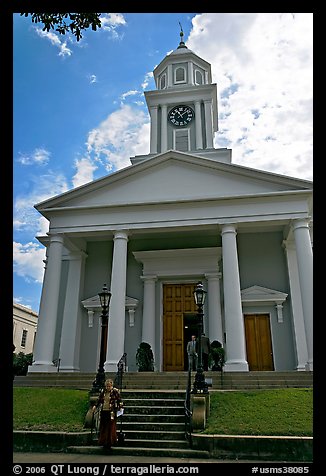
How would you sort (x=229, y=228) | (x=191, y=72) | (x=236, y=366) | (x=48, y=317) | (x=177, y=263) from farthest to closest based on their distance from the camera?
(x=191, y=72)
(x=177, y=263)
(x=229, y=228)
(x=48, y=317)
(x=236, y=366)

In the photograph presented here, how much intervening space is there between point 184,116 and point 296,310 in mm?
16131

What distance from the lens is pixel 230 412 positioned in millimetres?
10953

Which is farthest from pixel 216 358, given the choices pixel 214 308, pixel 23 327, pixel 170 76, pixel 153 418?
pixel 23 327

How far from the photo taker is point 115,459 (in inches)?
340

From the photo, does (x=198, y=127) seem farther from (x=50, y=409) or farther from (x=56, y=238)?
(x=50, y=409)

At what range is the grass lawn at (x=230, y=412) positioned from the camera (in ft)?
32.2

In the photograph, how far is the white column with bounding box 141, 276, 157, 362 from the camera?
20016 millimetres

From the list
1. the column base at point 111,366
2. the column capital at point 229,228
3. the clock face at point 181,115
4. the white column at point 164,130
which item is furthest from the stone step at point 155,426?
the clock face at point 181,115

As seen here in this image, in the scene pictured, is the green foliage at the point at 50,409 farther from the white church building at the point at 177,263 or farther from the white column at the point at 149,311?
the white column at the point at 149,311

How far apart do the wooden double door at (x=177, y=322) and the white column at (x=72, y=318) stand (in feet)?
14.8

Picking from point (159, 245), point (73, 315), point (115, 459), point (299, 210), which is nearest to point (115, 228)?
point (159, 245)

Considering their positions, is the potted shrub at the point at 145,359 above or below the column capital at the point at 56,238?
below

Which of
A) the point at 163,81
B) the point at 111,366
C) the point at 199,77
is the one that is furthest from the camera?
the point at 163,81
